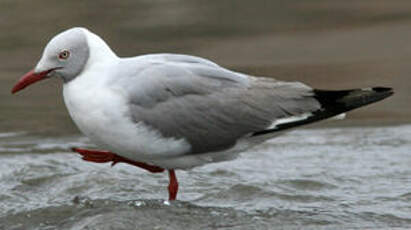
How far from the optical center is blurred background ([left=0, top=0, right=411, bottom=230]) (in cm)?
684

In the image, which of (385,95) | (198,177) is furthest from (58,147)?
(385,95)

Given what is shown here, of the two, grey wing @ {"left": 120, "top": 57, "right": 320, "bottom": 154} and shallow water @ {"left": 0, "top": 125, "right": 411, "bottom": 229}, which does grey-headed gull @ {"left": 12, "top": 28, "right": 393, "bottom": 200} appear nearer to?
grey wing @ {"left": 120, "top": 57, "right": 320, "bottom": 154}

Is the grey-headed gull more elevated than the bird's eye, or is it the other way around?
the bird's eye

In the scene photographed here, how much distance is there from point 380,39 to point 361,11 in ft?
3.64

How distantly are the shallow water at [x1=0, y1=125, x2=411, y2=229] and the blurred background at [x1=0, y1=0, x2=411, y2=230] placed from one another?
0.04 ft

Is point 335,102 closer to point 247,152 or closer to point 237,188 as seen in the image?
point 237,188

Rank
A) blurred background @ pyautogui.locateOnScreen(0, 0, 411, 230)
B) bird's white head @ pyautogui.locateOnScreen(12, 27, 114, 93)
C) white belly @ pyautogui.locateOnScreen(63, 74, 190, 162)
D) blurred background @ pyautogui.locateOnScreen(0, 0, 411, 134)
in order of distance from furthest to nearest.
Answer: blurred background @ pyautogui.locateOnScreen(0, 0, 411, 134)
blurred background @ pyautogui.locateOnScreen(0, 0, 411, 230)
bird's white head @ pyautogui.locateOnScreen(12, 27, 114, 93)
white belly @ pyautogui.locateOnScreen(63, 74, 190, 162)

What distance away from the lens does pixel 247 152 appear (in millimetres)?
8859

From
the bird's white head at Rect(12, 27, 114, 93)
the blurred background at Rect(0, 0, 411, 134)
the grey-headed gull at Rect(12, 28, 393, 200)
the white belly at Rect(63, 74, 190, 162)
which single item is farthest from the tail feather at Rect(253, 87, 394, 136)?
the blurred background at Rect(0, 0, 411, 134)

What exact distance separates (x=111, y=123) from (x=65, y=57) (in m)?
0.53

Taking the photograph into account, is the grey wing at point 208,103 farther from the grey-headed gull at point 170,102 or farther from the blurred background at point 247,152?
the blurred background at point 247,152

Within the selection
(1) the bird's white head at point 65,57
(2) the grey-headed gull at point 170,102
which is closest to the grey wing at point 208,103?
(2) the grey-headed gull at point 170,102

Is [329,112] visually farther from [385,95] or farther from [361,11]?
[361,11]

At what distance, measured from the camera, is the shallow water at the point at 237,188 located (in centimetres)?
661
